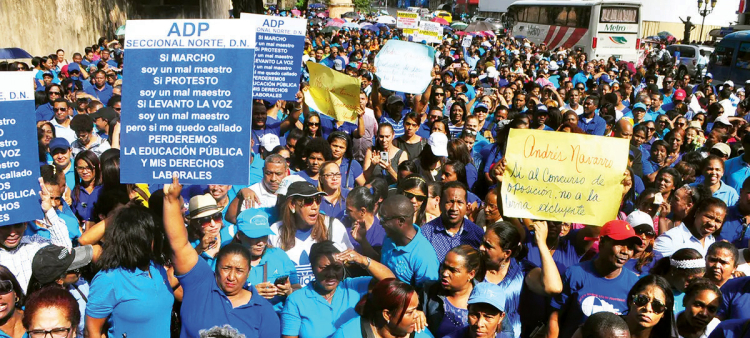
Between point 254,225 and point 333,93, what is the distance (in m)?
3.84

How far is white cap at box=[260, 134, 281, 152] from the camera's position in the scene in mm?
7177

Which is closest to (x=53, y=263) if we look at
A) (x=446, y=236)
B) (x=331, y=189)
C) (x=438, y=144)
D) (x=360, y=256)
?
(x=360, y=256)

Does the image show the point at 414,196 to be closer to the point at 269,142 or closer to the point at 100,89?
the point at 269,142

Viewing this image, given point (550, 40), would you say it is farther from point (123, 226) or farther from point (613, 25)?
point (123, 226)

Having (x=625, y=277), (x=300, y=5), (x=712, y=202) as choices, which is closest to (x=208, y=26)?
(x=625, y=277)

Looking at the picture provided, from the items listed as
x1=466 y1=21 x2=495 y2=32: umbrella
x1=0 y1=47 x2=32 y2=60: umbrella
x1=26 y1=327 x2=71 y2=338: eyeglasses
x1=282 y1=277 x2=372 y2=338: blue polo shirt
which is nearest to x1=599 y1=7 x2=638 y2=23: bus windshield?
x1=466 y1=21 x2=495 y2=32: umbrella

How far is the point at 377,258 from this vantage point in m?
5.01

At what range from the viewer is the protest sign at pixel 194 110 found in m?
4.00

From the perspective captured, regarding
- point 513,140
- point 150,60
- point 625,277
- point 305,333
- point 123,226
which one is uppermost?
point 150,60

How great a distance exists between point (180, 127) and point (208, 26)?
61cm

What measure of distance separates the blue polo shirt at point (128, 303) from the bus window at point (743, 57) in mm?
23007

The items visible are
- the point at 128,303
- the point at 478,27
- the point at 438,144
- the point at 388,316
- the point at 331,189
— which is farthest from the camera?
the point at 478,27

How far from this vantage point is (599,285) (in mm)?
4152

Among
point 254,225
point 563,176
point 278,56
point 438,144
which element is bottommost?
point 254,225
